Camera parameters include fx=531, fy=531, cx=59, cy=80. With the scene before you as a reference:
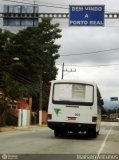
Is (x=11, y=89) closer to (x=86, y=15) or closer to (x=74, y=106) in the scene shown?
(x=86, y=15)

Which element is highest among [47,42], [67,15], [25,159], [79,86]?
[47,42]

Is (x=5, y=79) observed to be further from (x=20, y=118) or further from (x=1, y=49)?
(x=1, y=49)

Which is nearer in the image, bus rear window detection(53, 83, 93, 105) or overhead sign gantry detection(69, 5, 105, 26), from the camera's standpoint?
bus rear window detection(53, 83, 93, 105)

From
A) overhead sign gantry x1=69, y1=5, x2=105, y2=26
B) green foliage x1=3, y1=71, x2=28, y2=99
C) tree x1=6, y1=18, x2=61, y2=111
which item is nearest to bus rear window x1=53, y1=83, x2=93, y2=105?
overhead sign gantry x1=69, y1=5, x2=105, y2=26

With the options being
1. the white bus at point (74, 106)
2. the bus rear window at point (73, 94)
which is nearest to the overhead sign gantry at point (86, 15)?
the white bus at point (74, 106)

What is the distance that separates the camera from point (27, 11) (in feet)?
108

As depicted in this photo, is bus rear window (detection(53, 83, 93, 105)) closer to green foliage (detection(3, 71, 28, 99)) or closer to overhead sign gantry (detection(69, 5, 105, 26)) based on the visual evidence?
overhead sign gantry (detection(69, 5, 105, 26))

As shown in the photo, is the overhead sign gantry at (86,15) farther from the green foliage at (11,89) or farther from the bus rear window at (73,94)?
the green foliage at (11,89)

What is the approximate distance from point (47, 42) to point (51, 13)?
4822 cm

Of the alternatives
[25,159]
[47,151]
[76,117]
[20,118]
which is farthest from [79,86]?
[20,118]

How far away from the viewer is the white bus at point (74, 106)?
2953cm

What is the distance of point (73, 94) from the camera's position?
2975 cm

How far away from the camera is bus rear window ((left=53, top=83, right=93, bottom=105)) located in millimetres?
29612

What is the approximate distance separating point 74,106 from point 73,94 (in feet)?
2.25
